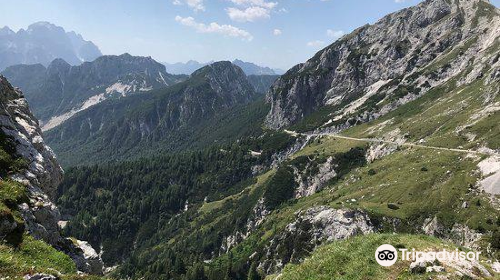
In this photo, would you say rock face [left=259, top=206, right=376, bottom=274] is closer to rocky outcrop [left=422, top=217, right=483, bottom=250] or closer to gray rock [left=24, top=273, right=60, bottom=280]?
rocky outcrop [left=422, top=217, right=483, bottom=250]

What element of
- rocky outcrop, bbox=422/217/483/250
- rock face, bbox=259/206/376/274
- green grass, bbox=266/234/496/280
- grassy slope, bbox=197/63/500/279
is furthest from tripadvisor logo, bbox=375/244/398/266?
rock face, bbox=259/206/376/274

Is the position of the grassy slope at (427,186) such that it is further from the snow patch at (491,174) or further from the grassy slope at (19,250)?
the grassy slope at (19,250)

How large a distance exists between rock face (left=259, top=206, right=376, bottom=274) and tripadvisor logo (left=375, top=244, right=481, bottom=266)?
85214 millimetres

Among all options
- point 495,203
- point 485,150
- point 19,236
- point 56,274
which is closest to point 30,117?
point 19,236

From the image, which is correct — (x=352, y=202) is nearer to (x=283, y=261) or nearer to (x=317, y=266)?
(x=283, y=261)

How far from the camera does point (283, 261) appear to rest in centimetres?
14350

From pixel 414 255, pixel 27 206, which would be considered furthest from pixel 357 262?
pixel 27 206

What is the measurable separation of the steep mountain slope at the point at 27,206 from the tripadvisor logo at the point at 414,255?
25.4 m

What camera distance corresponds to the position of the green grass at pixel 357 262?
29.9 metres

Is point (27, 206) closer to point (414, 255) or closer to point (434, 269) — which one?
point (414, 255)

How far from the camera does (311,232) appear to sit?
136125mm

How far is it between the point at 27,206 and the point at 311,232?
10945cm

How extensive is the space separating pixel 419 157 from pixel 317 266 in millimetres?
150325

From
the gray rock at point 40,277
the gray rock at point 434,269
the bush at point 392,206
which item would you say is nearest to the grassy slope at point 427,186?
the bush at point 392,206
